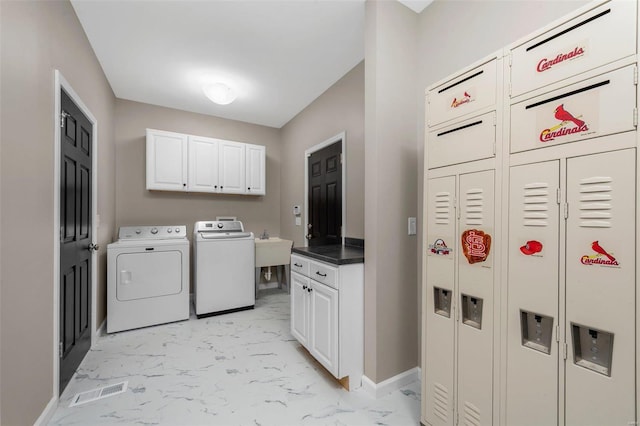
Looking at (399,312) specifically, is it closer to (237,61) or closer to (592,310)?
(592,310)

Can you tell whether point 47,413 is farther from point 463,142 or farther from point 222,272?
point 463,142

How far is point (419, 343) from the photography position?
1.97 meters

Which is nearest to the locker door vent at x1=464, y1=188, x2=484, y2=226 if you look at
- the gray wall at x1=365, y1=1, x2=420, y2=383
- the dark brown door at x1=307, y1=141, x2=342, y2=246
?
the gray wall at x1=365, y1=1, x2=420, y2=383

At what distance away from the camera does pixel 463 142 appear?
4.35 feet

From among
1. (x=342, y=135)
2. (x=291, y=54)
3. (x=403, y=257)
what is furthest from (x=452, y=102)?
(x=291, y=54)

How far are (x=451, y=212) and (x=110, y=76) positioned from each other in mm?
3721

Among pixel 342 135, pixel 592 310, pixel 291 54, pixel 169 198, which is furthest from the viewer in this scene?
pixel 169 198

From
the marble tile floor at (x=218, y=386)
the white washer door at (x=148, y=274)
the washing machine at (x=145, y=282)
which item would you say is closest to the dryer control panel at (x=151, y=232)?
the washing machine at (x=145, y=282)

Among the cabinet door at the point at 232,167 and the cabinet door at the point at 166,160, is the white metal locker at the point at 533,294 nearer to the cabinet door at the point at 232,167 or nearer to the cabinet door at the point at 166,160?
the cabinet door at the point at 232,167

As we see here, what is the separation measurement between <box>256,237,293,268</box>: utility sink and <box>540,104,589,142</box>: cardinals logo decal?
3297 millimetres

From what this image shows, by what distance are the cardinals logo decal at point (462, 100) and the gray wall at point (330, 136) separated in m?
1.25

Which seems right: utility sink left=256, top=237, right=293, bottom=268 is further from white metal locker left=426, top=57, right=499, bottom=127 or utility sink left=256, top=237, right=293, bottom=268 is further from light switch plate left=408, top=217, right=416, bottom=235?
white metal locker left=426, top=57, right=499, bottom=127

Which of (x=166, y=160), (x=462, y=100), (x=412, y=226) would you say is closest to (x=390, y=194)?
(x=412, y=226)

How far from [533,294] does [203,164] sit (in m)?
3.71
